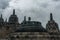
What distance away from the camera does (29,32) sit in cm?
1152

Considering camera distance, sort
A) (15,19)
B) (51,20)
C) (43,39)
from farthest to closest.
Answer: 1. (15,19)
2. (51,20)
3. (43,39)

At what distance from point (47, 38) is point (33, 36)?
1.22 metres

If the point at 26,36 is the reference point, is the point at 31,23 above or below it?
above

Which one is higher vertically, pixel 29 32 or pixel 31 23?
pixel 31 23

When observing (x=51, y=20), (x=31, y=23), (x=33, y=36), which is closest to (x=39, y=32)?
(x=33, y=36)

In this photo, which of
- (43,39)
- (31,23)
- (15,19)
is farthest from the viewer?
(15,19)

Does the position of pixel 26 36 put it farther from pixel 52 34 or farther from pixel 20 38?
pixel 52 34

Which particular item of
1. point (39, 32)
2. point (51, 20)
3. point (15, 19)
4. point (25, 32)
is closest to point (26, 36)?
point (25, 32)

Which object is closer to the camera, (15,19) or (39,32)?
(39,32)

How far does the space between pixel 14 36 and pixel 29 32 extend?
135 centimetres

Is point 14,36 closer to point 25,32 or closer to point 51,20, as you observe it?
point 25,32

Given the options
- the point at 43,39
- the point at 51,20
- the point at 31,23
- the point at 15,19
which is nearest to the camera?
the point at 43,39

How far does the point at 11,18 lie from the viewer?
326 feet

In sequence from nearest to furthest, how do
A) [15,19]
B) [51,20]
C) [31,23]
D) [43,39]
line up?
[43,39]
[31,23]
[51,20]
[15,19]
